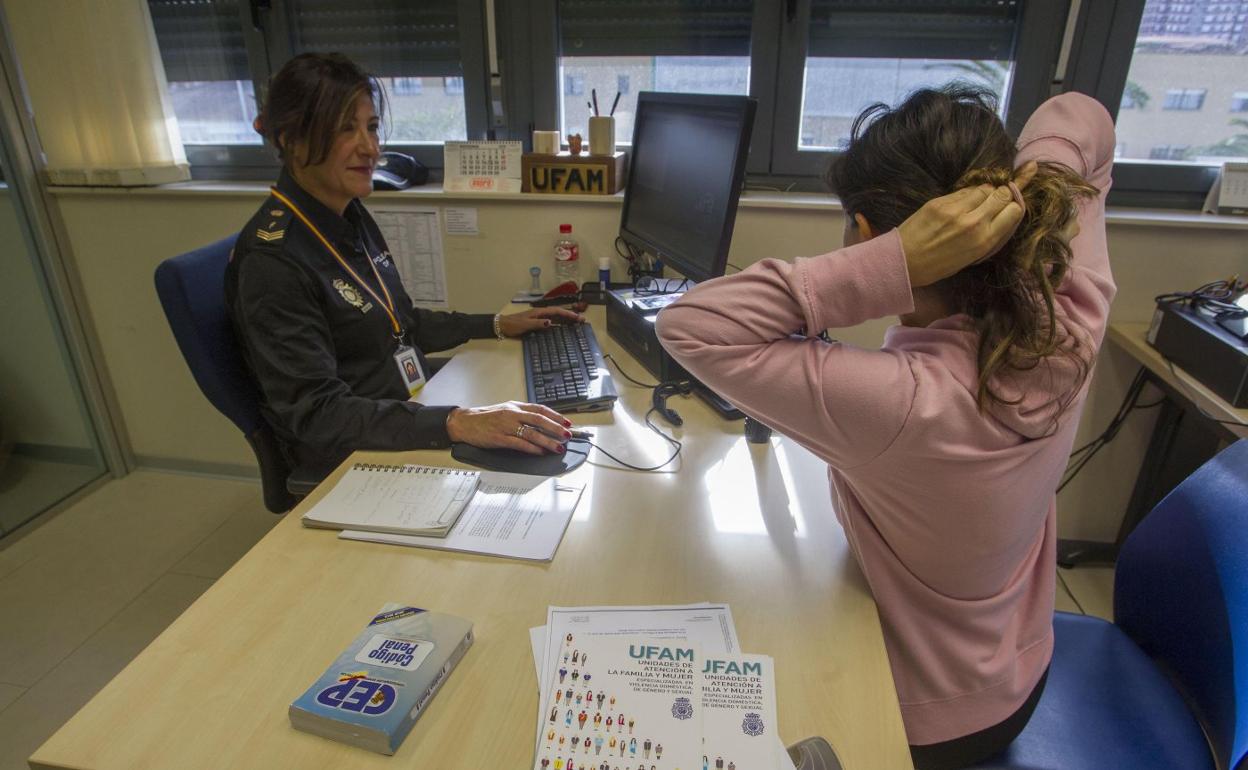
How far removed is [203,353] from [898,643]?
1309mm

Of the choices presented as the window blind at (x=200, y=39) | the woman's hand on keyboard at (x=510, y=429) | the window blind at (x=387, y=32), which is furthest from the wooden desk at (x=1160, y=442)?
the window blind at (x=200, y=39)

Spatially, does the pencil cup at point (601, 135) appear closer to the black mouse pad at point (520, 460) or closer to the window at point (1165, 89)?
the black mouse pad at point (520, 460)

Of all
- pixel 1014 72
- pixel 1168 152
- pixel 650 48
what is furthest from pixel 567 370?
pixel 1168 152

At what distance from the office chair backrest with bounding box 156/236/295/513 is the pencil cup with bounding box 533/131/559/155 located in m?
0.93

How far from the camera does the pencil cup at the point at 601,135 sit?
6.50 feet

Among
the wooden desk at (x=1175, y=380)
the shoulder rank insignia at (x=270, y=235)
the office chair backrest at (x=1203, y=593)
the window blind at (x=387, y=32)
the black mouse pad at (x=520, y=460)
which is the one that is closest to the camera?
the office chair backrest at (x=1203, y=593)

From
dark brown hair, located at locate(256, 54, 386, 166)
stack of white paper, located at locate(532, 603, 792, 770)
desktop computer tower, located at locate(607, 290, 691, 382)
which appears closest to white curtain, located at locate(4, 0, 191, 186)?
dark brown hair, located at locate(256, 54, 386, 166)

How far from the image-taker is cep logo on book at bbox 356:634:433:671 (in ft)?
2.43

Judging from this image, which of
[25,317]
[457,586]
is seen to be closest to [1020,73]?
[457,586]

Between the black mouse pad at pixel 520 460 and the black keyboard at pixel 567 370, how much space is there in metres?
0.18

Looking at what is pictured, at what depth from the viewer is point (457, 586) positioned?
35.3 inches

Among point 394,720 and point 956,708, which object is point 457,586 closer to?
point 394,720

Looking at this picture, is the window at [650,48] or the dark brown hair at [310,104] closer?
the dark brown hair at [310,104]

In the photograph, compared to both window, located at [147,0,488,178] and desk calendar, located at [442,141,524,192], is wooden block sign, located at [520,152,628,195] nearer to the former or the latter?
desk calendar, located at [442,141,524,192]
